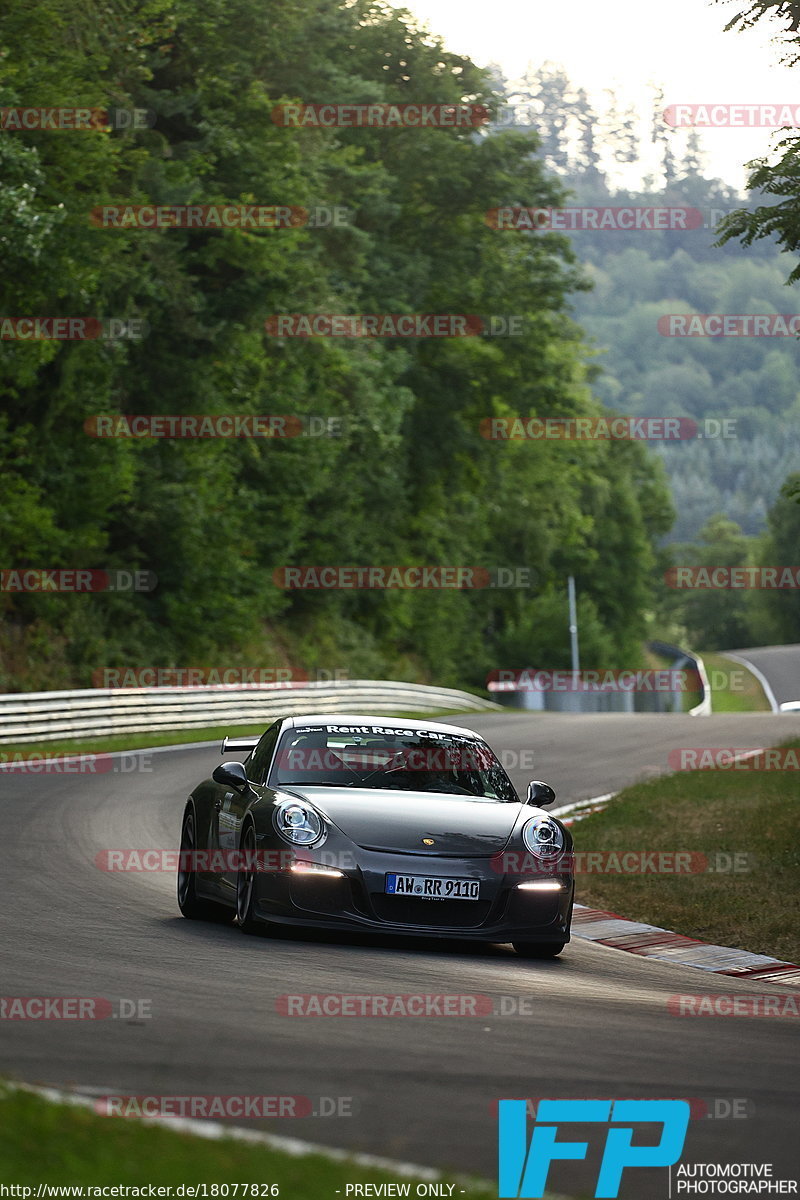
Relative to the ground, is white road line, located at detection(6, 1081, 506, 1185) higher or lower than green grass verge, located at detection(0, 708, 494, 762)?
higher

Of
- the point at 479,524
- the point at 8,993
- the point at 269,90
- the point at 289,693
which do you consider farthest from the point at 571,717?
the point at 8,993

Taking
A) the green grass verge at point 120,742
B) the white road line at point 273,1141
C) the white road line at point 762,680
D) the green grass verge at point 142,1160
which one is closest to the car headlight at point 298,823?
the white road line at point 273,1141

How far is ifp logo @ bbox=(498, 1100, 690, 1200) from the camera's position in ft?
15.2

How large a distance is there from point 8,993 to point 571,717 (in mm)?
32672

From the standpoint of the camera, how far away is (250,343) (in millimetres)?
41219

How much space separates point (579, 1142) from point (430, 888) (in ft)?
15.0

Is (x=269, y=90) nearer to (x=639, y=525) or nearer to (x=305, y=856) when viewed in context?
(x=305, y=856)

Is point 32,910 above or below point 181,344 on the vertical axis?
below

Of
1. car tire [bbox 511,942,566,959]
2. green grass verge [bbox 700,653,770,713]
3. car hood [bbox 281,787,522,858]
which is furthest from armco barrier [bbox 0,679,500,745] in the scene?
green grass verge [bbox 700,653,770,713]

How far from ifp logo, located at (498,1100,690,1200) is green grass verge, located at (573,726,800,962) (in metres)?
5.69

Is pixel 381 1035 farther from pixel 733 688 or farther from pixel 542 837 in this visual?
pixel 733 688

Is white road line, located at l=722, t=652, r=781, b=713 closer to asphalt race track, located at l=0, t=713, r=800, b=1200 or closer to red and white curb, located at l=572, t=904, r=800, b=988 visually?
red and white curb, located at l=572, t=904, r=800, b=988

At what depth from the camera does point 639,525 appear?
341 feet

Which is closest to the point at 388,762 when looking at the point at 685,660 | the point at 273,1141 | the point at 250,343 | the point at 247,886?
the point at 247,886
